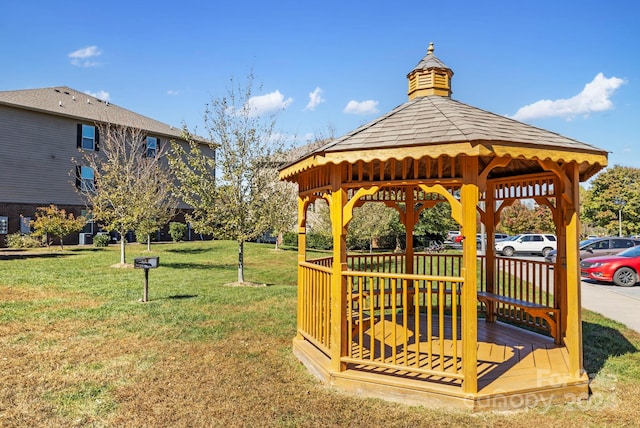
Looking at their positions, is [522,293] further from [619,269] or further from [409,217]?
[619,269]

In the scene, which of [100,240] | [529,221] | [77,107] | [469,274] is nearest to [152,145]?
[77,107]

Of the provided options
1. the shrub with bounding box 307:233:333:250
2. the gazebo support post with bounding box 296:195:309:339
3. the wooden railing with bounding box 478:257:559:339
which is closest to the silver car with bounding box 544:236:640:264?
the wooden railing with bounding box 478:257:559:339

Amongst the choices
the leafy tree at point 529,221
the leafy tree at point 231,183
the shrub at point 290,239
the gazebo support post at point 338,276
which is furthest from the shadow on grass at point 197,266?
the leafy tree at point 529,221

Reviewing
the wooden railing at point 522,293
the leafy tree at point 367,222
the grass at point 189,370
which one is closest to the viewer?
the grass at point 189,370

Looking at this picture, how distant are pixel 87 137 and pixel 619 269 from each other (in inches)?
1162

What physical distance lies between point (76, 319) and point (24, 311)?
1343 mm

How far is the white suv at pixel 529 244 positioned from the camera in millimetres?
25578

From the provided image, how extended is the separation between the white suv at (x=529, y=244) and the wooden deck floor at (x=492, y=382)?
2259 centimetres

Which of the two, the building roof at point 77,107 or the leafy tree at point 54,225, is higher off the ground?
the building roof at point 77,107

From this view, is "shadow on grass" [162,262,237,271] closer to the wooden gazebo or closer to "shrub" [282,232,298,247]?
the wooden gazebo

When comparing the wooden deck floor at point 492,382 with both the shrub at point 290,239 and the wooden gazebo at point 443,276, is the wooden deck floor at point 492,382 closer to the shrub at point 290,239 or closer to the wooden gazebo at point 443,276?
the wooden gazebo at point 443,276

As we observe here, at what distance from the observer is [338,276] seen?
4793 mm

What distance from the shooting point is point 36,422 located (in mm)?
3844

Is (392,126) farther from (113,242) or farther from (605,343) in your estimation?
(113,242)
